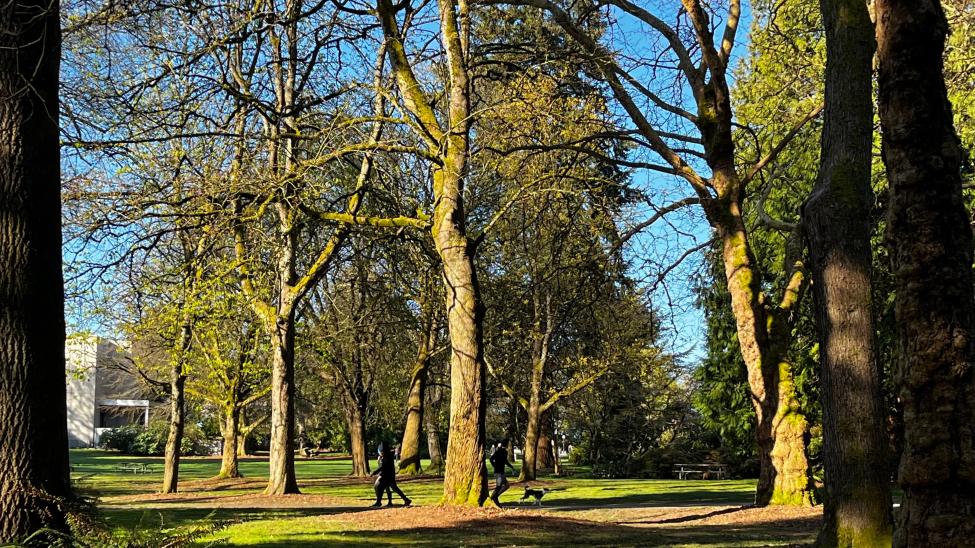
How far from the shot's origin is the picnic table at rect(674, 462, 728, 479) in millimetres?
35906

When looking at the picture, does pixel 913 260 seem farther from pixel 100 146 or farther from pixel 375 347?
pixel 375 347

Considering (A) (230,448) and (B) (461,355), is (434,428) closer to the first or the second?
(A) (230,448)

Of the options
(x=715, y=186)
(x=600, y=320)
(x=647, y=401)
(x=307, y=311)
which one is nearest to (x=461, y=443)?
(x=715, y=186)

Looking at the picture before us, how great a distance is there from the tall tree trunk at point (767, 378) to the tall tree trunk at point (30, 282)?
11016mm

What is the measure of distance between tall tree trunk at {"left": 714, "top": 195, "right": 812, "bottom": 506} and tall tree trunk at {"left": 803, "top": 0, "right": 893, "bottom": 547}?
5.38 meters

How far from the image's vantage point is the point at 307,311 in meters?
27.6

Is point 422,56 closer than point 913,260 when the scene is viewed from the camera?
No

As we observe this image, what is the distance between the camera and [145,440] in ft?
205

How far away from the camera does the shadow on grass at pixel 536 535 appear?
10375 millimetres

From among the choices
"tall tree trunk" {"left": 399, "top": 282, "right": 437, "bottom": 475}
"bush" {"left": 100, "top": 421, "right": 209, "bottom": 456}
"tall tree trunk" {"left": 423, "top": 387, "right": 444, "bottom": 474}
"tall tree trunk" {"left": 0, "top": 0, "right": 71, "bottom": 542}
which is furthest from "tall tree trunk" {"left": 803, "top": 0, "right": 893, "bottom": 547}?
"bush" {"left": 100, "top": 421, "right": 209, "bottom": 456}

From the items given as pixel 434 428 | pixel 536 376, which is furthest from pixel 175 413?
pixel 434 428

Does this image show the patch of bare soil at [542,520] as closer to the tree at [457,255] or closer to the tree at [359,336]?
the tree at [457,255]

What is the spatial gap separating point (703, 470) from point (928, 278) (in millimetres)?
33390

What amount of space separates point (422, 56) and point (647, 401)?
26954 millimetres
